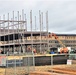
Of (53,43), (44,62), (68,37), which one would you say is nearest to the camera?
(44,62)

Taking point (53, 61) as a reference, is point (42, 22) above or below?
above

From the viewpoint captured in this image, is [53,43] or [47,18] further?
[53,43]

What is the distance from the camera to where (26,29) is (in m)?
61.2

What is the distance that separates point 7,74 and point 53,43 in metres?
104

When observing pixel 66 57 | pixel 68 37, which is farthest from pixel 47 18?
pixel 68 37

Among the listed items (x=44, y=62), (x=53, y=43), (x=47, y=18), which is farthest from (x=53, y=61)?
(x=53, y=43)

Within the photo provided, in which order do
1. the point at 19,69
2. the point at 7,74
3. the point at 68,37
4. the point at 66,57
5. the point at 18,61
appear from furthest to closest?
the point at 68,37 < the point at 66,57 < the point at 18,61 < the point at 19,69 < the point at 7,74

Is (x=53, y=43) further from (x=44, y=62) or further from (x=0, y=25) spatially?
(x=44, y=62)

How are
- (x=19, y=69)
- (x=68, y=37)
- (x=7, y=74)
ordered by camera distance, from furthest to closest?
(x=68, y=37) < (x=19, y=69) < (x=7, y=74)

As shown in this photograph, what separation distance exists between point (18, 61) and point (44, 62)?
5756 millimetres

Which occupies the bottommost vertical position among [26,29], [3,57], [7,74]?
[7,74]

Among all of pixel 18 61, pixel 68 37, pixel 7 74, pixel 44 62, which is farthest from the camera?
pixel 68 37

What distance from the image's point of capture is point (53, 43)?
4857 inches

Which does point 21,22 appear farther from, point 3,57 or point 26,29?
point 3,57
